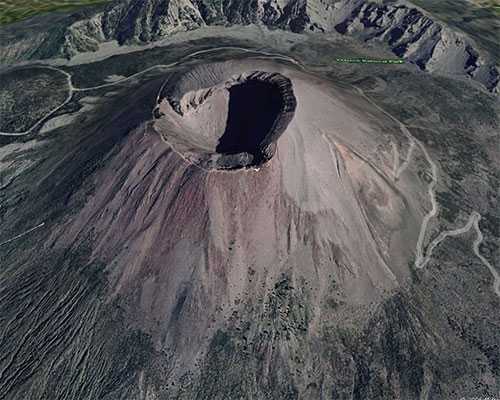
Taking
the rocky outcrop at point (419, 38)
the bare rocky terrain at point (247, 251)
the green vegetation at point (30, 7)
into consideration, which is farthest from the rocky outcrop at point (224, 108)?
the green vegetation at point (30, 7)

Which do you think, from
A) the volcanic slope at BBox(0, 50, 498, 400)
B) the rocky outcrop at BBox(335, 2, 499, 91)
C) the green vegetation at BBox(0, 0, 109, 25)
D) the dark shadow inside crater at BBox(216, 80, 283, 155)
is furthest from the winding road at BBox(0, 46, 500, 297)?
the green vegetation at BBox(0, 0, 109, 25)

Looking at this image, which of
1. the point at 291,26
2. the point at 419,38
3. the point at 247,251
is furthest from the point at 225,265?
the point at 291,26

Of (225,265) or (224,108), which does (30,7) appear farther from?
(225,265)

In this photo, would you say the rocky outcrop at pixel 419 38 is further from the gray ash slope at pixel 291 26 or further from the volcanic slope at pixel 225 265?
the volcanic slope at pixel 225 265

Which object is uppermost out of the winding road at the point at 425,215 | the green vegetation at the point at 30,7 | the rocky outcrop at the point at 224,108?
the rocky outcrop at the point at 224,108

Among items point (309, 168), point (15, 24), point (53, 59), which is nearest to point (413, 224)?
point (309, 168)
